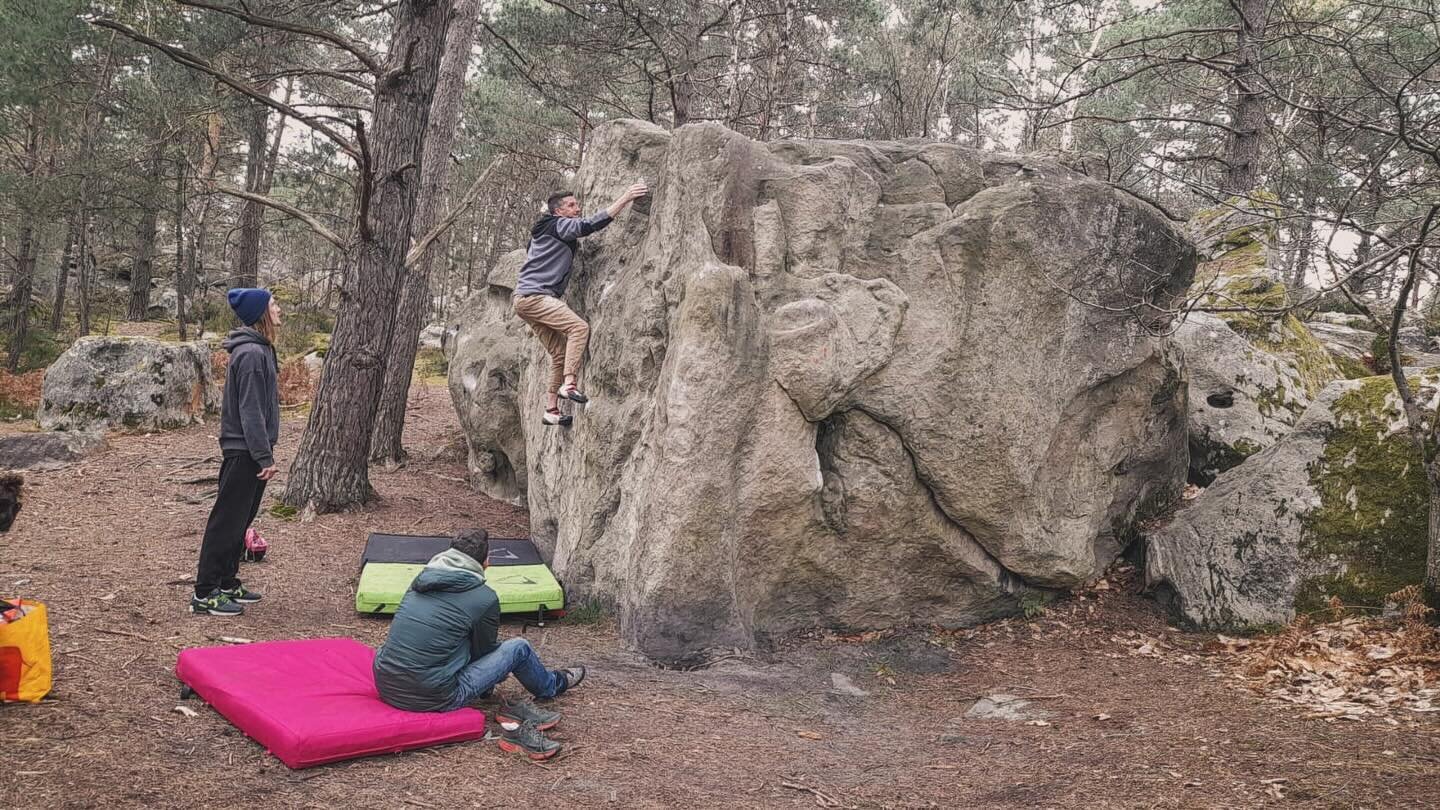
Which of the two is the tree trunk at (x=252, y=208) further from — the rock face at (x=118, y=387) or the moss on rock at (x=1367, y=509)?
the moss on rock at (x=1367, y=509)

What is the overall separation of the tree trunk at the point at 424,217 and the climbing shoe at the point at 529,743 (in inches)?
308

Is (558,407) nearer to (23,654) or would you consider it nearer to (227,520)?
(227,520)

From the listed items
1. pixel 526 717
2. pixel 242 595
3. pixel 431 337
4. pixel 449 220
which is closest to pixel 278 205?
pixel 449 220

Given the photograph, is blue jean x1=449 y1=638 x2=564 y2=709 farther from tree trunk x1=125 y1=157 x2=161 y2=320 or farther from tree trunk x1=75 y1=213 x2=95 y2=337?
tree trunk x1=125 y1=157 x2=161 y2=320

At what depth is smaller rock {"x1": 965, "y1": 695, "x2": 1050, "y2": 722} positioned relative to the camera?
18.2ft

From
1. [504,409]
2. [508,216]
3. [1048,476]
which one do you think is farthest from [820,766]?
[508,216]

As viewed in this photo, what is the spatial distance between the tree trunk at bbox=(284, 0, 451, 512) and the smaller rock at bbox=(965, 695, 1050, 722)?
6.76 meters

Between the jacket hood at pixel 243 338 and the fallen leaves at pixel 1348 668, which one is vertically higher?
the jacket hood at pixel 243 338

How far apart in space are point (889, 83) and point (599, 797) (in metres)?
13.8

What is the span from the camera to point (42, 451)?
10.1 meters

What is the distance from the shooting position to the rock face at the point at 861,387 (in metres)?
6.59

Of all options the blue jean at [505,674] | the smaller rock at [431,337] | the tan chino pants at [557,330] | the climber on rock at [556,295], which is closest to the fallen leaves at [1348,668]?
the blue jean at [505,674]

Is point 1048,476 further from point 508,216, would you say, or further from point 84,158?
point 508,216

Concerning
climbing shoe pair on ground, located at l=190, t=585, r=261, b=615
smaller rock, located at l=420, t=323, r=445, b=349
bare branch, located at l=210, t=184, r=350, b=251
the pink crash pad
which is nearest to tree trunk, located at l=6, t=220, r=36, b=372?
smaller rock, located at l=420, t=323, r=445, b=349
